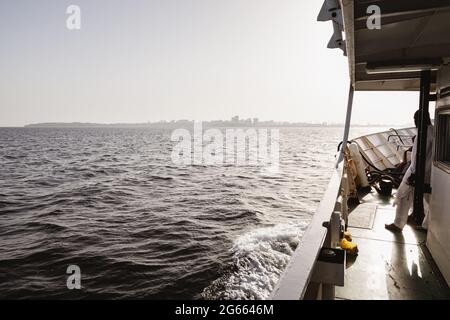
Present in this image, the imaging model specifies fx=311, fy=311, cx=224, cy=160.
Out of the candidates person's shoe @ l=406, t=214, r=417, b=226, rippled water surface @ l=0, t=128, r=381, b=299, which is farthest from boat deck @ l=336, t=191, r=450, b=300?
rippled water surface @ l=0, t=128, r=381, b=299

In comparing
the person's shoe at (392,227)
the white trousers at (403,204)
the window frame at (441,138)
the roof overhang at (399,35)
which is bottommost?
the person's shoe at (392,227)

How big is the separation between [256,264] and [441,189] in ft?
13.8

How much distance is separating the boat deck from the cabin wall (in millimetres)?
178

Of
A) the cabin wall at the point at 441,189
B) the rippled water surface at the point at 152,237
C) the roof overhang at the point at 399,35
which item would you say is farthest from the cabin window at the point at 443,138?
the rippled water surface at the point at 152,237

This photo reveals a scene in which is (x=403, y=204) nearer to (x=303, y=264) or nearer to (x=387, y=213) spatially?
(x=387, y=213)

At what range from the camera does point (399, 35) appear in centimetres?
367

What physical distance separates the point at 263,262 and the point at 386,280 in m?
3.54

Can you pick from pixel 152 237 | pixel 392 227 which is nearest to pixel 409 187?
pixel 392 227

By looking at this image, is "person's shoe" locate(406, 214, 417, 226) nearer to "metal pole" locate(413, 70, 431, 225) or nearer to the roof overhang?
"metal pole" locate(413, 70, 431, 225)

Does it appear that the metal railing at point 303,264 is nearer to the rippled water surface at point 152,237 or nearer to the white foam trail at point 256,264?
the white foam trail at point 256,264

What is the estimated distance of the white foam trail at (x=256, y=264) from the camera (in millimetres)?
6145

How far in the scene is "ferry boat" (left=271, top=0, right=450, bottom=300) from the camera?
240cm
